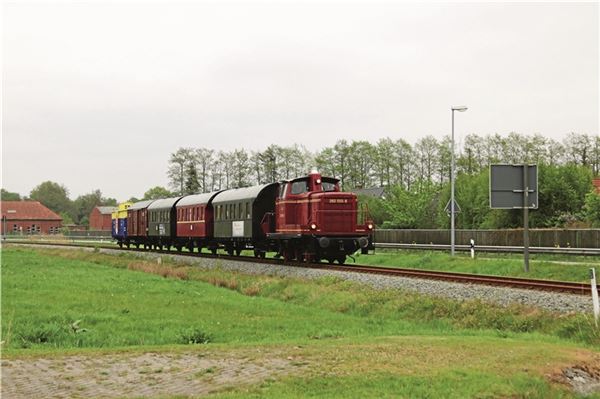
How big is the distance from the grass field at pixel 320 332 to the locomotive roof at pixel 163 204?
23.1 meters

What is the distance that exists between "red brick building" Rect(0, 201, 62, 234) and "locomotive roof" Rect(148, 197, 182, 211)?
87.4 metres

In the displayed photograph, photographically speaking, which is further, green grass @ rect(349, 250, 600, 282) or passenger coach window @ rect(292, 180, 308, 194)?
passenger coach window @ rect(292, 180, 308, 194)

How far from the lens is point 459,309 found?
1603 centimetres

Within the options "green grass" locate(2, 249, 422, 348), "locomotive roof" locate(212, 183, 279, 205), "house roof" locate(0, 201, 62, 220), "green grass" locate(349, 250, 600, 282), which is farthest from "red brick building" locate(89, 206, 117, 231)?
"green grass" locate(2, 249, 422, 348)

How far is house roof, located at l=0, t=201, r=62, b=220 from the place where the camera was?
13050 cm

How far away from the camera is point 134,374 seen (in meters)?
9.20

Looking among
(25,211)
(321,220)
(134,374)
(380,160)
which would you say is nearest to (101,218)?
(25,211)

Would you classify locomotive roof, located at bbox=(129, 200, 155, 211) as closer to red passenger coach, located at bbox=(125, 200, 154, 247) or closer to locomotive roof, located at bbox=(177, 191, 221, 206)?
red passenger coach, located at bbox=(125, 200, 154, 247)

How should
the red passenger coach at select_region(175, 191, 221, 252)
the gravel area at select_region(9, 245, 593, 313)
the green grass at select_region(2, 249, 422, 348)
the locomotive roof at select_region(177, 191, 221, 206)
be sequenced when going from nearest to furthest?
the green grass at select_region(2, 249, 422, 348) → the gravel area at select_region(9, 245, 593, 313) → the red passenger coach at select_region(175, 191, 221, 252) → the locomotive roof at select_region(177, 191, 221, 206)


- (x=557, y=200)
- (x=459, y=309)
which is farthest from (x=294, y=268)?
(x=557, y=200)

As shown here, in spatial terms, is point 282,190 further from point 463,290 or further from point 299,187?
point 463,290

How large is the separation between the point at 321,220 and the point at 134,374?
713 inches

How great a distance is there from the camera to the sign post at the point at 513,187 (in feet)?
72.9

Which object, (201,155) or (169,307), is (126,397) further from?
(201,155)
